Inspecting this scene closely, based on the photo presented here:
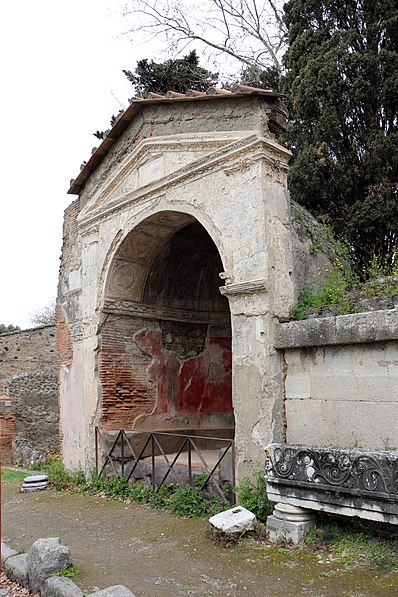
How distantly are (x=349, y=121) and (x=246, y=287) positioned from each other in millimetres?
6570

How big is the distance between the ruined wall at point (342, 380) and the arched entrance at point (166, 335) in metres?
3.08

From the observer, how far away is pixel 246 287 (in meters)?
6.37

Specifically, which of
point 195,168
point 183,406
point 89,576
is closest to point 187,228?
point 195,168

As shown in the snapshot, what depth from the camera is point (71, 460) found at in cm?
932

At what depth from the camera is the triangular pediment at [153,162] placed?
7184 mm

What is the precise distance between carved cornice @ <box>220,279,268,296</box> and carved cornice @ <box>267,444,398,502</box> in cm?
173

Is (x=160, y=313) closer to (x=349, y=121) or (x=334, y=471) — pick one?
(x=334, y=471)

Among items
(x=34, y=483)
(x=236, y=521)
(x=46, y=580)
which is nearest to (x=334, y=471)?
(x=236, y=521)

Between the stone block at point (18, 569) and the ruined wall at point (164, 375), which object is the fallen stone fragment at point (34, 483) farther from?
the stone block at point (18, 569)

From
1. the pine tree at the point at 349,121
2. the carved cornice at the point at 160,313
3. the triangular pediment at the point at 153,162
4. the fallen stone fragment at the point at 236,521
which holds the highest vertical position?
the pine tree at the point at 349,121

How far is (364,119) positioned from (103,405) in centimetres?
761

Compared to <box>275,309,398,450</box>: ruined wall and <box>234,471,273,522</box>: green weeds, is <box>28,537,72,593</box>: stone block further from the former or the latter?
<box>275,309,398,450</box>: ruined wall

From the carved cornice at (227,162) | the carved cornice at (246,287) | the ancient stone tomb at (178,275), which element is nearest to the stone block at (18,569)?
the ancient stone tomb at (178,275)

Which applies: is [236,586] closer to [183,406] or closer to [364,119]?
[183,406]
